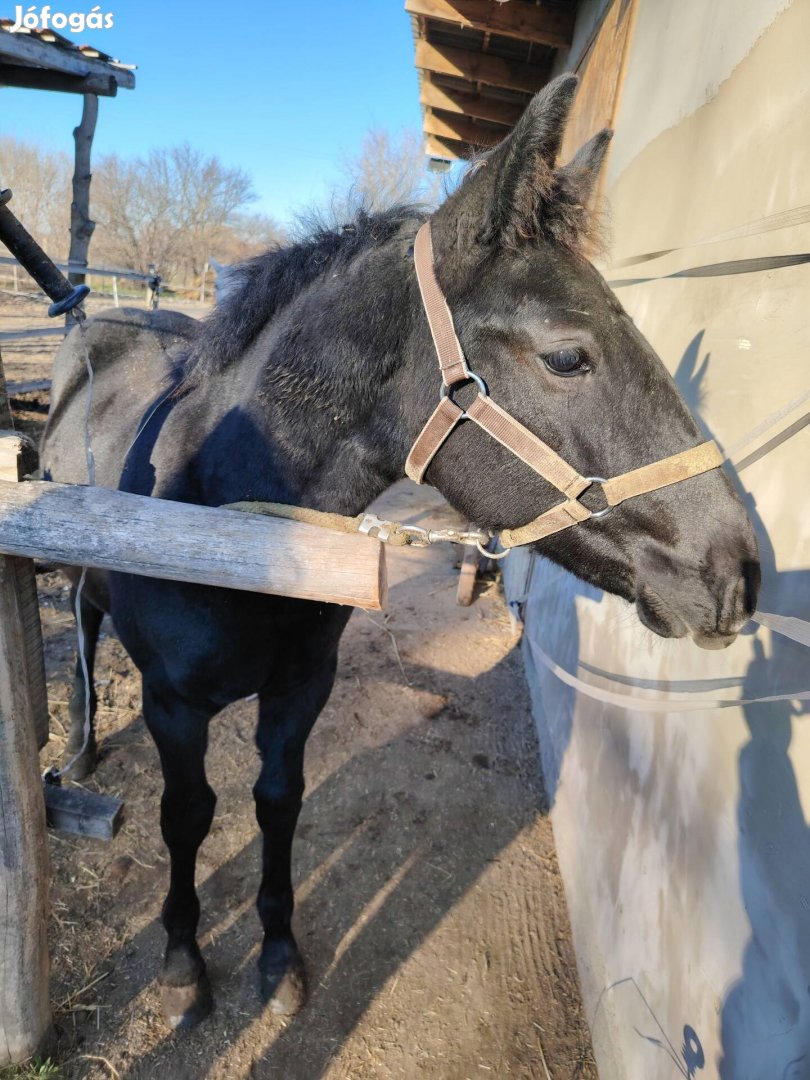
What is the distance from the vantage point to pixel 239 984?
7.32 ft

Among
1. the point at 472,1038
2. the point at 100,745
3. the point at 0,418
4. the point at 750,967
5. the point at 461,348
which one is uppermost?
the point at 461,348

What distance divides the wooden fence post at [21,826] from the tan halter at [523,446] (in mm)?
1201

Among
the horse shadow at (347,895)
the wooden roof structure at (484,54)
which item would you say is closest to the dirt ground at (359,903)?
the horse shadow at (347,895)

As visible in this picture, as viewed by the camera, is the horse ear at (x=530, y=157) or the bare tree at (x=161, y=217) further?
the bare tree at (x=161, y=217)

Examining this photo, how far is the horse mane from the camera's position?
5.11ft

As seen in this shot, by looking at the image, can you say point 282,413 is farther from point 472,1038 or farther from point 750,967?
point 472,1038

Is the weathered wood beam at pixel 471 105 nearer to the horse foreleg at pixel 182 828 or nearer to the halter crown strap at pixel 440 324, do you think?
the halter crown strap at pixel 440 324

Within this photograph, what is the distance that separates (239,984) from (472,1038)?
2.86 ft

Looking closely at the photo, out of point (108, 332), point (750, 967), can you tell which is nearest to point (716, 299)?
point (750, 967)

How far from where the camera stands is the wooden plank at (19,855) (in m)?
1.59

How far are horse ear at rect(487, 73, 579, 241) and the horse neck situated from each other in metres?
0.27

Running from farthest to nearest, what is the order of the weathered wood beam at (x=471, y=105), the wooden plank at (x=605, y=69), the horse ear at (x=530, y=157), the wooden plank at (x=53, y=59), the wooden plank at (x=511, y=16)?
the weathered wood beam at (x=471, y=105) < the wooden plank at (x=53, y=59) < the wooden plank at (x=511, y=16) < the wooden plank at (x=605, y=69) < the horse ear at (x=530, y=157)

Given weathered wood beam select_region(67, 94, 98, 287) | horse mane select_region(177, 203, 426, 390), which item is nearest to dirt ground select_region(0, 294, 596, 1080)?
horse mane select_region(177, 203, 426, 390)

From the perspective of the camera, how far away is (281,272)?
162cm
